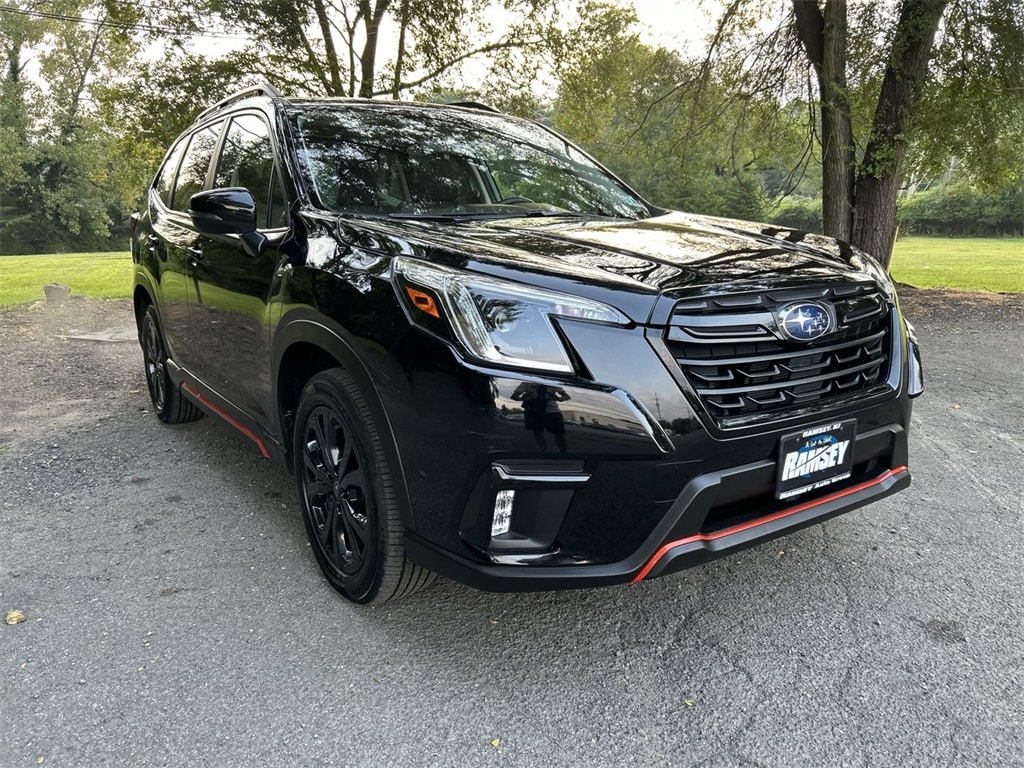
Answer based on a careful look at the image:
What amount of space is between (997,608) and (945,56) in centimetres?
870

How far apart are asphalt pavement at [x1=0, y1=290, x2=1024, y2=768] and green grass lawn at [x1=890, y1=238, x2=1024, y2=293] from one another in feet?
39.0

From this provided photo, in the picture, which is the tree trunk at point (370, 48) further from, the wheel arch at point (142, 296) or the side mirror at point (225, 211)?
the side mirror at point (225, 211)

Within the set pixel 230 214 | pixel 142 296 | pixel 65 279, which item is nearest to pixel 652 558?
pixel 230 214

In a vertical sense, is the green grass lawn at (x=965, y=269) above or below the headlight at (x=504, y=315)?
below

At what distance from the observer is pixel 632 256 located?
237 centimetres

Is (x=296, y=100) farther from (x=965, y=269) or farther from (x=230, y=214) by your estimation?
(x=965, y=269)

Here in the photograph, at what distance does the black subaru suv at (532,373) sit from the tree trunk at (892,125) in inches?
279

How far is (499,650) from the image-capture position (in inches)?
95.8

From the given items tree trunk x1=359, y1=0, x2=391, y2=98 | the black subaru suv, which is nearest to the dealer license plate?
the black subaru suv

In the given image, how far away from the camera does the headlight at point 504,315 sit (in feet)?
6.50

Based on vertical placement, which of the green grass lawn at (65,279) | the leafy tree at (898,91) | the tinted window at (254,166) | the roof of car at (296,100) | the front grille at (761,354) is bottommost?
the green grass lawn at (65,279)

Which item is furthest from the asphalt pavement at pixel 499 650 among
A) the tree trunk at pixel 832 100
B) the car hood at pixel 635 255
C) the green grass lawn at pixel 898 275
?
the green grass lawn at pixel 898 275

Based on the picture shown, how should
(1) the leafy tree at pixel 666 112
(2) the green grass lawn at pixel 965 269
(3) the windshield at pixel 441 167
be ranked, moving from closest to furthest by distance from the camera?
1. (3) the windshield at pixel 441 167
2. (1) the leafy tree at pixel 666 112
3. (2) the green grass lawn at pixel 965 269

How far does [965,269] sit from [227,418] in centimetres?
2089
